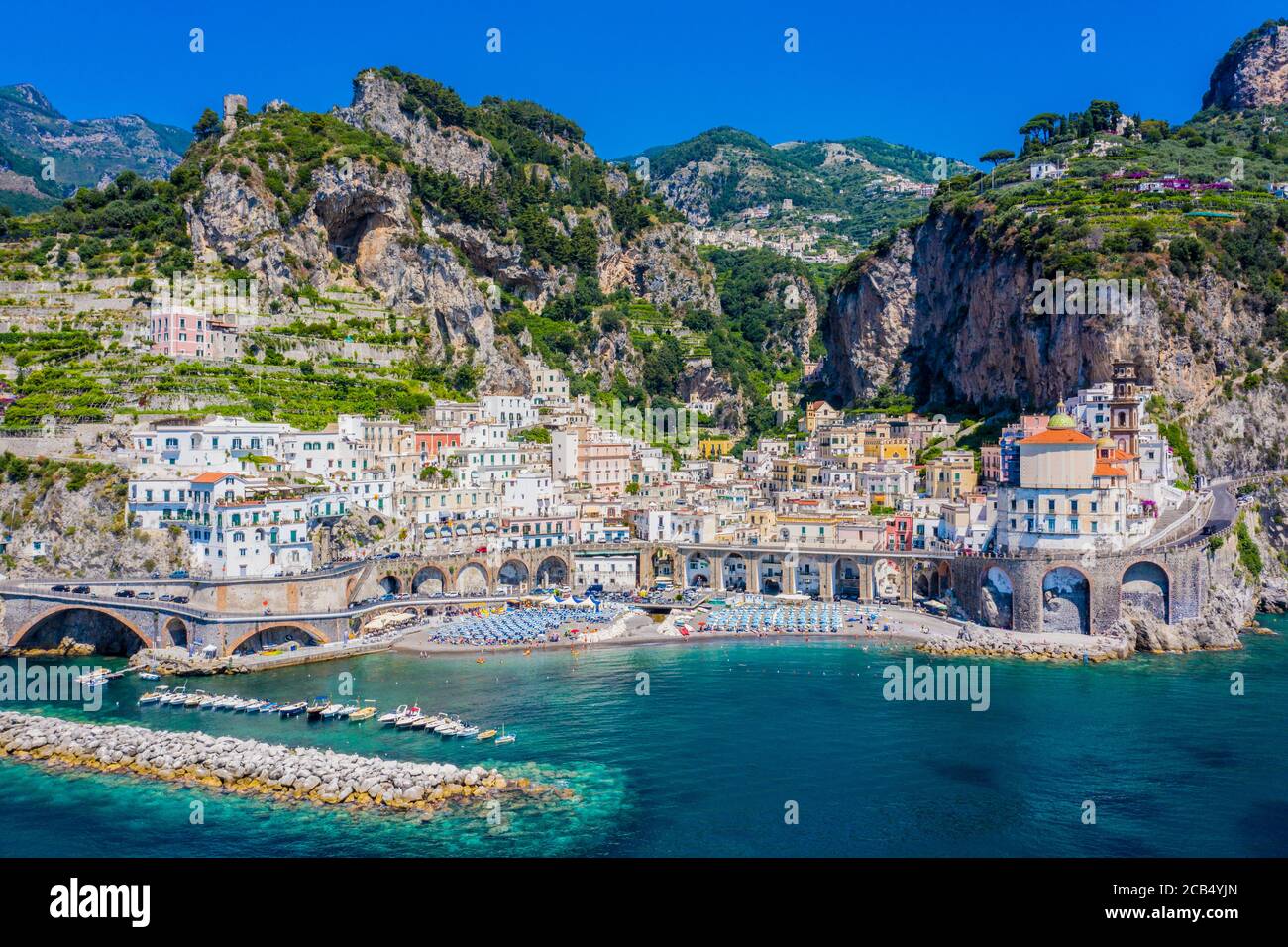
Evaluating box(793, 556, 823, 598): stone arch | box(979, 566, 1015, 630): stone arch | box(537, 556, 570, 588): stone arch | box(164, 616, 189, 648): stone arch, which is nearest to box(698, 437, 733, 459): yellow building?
box(793, 556, 823, 598): stone arch

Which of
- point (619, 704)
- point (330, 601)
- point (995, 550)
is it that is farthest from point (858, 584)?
point (330, 601)

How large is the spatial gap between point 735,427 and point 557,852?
252ft

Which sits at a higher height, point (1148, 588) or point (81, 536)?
point (81, 536)

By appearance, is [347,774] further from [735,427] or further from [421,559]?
[735,427]

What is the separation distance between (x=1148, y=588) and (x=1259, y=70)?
3940 inches

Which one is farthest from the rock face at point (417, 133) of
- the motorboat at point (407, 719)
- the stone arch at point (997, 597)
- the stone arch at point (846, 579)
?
the motorboat at point (407, 719)

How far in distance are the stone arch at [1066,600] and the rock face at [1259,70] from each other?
314 feet

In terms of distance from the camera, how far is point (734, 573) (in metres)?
54.8

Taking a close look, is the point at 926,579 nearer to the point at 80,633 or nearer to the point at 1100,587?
the point at 1100,587

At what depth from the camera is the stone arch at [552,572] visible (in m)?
54.7

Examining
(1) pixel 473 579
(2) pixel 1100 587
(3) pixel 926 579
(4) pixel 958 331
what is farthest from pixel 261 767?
(4) pixel 958 331

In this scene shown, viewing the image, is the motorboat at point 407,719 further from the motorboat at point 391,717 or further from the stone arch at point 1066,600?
the stone arch at point 1066,600

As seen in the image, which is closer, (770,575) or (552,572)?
(770,575)

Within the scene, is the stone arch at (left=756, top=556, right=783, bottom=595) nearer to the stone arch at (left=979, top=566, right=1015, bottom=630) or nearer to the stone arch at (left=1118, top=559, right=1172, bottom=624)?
the stone arch at (left=979, top=566, right=1015, bottom=630)
